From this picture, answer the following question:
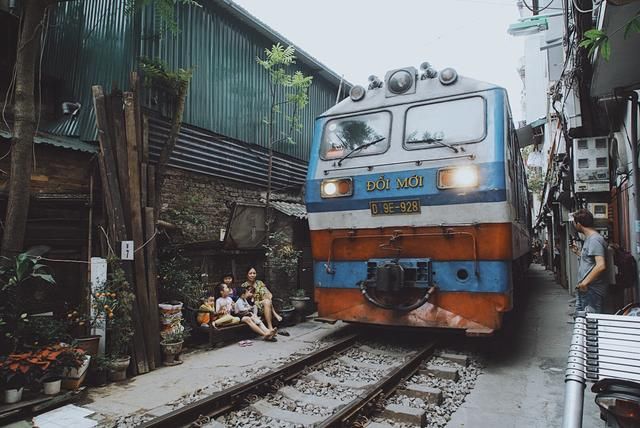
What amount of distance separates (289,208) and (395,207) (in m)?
5.40

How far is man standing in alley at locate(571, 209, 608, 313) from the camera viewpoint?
471cm

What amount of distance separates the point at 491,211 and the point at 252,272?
15.3ft

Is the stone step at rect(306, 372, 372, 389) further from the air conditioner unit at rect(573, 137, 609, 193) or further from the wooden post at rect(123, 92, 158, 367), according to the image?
the air conditioner unit at rect(573, 137, 609, 193)

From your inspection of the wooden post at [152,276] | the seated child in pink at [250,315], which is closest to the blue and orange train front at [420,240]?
the seated child in pink at [250,315]

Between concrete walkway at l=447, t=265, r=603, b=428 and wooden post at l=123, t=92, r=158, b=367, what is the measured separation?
4086 mm

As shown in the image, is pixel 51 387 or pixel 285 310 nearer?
pixel 51 387

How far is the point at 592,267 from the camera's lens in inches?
191

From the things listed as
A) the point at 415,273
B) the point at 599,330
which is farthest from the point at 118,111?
the point at 599,330

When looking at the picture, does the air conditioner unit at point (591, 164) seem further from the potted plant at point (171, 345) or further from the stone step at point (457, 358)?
the potted plant at point (171, 345)

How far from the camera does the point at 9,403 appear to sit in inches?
160

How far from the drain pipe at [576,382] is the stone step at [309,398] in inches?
94.4

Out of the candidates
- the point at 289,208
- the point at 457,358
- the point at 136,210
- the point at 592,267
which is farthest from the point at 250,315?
the point at 592,267

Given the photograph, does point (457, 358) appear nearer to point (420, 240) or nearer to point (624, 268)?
point (420, 240)

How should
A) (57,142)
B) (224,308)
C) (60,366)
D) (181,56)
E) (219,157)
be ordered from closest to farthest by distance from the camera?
(60,366)
(57,142)
(224,308)
(181,56)
(219,157)
